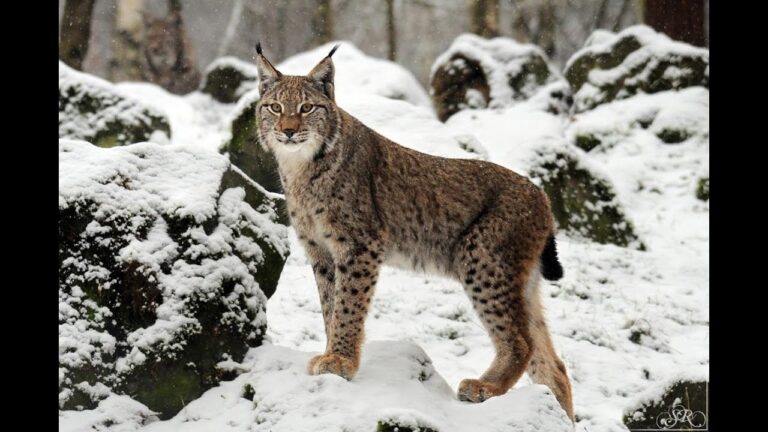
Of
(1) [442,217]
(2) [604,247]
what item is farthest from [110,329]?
(2) [604,247]

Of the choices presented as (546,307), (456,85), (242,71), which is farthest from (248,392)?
(242,71)

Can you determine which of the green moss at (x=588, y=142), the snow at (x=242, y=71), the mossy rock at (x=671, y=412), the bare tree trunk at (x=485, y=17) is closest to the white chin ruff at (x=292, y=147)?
the mossy rock at (x=671, y=412)

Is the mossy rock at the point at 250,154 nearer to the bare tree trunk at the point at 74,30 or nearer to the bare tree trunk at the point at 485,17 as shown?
the bare tree trunk at the point at 74,30

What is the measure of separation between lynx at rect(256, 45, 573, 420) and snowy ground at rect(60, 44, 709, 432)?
0.39 meters

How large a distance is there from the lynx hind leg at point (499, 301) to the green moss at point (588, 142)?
24.0 feet

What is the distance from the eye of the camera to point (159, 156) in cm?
595

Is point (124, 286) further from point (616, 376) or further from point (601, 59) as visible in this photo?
point (601, 59)

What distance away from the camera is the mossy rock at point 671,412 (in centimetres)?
627

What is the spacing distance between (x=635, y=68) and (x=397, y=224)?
9182mm

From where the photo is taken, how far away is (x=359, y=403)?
15.8 ft

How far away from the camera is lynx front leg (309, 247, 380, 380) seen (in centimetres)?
534

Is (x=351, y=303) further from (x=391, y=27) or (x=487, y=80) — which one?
(x=391, y=27)
